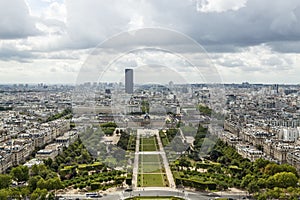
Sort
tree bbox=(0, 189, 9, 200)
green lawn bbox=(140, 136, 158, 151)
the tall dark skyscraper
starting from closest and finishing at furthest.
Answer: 1. tree bbox=(0, 189, 9, 200)
2. green lawn bbox=(140, 136, 158, 151)
3. the tall dark skyscraper

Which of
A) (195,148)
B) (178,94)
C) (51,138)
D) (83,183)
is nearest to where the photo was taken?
(83,183)

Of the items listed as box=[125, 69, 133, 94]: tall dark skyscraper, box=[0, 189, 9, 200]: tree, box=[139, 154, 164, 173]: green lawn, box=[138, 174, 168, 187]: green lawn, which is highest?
box=[125, 69, 133, 94]: tall dark skyscraper

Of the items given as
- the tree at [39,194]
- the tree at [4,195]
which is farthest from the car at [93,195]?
the tree at [4,195]

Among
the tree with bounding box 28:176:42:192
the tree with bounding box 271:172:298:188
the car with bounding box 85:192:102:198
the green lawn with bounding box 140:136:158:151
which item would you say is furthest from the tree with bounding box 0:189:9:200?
the green lawn with bounding box 140:136:158:151

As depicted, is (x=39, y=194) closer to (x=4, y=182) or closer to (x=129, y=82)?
(x=4, y=182)

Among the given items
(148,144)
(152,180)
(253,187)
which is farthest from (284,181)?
(148,144)

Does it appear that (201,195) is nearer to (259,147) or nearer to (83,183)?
(83,183)

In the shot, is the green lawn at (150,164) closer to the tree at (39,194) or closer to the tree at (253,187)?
the tree at (253,187)

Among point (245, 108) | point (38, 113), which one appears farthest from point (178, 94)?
point (38, 113)

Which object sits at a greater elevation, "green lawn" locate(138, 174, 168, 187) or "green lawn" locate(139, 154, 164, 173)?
"green lawn" locate(139, 154, 164, 173)

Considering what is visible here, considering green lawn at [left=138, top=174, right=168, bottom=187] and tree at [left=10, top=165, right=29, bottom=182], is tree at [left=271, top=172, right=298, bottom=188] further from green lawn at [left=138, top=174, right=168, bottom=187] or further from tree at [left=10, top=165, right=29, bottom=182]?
tree at [left=10, top=165, right=29, bottom=182]

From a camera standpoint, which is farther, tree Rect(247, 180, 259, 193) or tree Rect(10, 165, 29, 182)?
tree Rect(10, 165, 29, 182)
